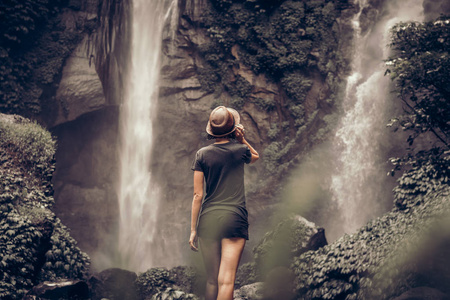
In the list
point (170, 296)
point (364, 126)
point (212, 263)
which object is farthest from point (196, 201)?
point (364, 126)

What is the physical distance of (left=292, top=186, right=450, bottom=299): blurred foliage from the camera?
241 inches

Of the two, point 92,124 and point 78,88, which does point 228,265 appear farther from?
point 92,124

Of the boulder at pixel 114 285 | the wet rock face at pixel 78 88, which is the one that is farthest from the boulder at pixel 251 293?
the wet rock face at pixel 78 88

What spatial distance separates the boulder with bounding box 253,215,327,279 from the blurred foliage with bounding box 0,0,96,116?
8.92 metres

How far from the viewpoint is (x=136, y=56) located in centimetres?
1574

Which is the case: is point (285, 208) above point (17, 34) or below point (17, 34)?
below

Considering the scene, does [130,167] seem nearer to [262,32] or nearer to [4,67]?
[4,67]

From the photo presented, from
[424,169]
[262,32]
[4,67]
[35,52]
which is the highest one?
[262,32]

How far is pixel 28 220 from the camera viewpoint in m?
7.23

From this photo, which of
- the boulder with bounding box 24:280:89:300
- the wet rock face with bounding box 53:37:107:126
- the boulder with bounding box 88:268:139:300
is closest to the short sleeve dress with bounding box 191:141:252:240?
the boulder with bounding box 24:280:89:300

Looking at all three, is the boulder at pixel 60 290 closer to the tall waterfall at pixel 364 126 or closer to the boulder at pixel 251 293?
the boulder at pixel 251 293

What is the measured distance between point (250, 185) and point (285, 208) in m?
1.58

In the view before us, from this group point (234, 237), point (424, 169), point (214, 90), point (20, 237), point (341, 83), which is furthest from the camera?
point (214, 90)

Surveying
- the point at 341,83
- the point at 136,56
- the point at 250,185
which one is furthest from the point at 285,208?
the point at 136,56
